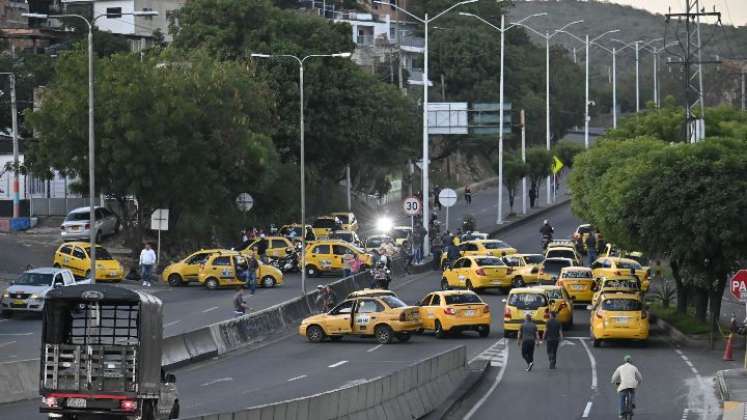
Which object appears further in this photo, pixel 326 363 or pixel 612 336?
pixel 612 336

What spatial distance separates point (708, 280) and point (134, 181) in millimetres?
26636

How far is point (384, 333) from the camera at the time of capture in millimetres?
45906

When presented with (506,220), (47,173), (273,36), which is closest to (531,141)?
(506,220)

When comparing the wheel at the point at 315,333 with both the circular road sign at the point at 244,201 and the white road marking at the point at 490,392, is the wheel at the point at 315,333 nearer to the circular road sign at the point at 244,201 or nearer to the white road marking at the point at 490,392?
the white road marking at the point at 490,392

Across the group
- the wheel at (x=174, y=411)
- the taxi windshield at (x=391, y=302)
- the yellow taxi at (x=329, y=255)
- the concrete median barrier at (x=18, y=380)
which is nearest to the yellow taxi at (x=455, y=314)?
the taxi windshield at (x=391, y=302)

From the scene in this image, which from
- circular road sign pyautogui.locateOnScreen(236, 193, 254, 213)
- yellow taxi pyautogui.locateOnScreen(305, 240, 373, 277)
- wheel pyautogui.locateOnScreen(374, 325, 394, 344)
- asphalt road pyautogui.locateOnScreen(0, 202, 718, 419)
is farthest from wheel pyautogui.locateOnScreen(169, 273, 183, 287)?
wheel pyautogui.locateOnScreen(374, 325, 394, 344)

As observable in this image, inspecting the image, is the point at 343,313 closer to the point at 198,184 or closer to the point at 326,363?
the point at 326,363

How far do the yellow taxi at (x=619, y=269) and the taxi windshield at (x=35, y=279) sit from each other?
766 inches

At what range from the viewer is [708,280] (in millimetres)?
46625

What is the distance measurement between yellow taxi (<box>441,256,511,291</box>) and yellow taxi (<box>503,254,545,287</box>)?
1.13 feet

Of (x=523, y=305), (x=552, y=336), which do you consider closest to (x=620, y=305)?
(x=523, y=305)

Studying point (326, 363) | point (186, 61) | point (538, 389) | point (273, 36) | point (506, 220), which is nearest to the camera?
point (538, 389)

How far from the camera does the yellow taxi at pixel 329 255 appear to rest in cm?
6606

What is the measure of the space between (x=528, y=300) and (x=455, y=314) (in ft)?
7.05
